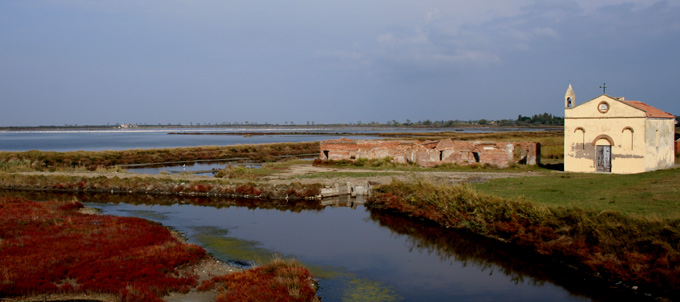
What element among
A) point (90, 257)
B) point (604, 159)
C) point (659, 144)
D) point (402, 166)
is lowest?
point (90, 257)

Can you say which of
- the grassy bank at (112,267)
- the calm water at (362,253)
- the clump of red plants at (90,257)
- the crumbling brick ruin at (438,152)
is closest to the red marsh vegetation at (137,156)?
the crumbling brick ruin at (438,152)

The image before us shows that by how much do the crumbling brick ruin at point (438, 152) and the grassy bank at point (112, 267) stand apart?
23395mm

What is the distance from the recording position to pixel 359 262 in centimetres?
1702

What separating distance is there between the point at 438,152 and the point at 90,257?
91.1 ft

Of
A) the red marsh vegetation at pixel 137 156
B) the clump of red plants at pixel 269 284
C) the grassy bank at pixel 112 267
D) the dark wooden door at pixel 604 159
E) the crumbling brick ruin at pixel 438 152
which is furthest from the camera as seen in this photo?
the red marsh vegetation at pixel 137 156

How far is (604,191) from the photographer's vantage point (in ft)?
74.8

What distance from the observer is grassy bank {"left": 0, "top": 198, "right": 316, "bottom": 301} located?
12570 mm

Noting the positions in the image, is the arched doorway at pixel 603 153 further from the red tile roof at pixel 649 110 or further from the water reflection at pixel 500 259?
the water reflection at pixel 500 259

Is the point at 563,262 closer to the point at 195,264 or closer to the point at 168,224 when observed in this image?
the point at 195,264

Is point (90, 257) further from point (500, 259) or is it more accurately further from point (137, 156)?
point (137, 156)

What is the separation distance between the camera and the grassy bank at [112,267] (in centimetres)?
1257

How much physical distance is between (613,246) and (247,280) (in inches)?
385

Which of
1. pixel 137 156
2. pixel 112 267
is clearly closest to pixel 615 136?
pixel 112 267

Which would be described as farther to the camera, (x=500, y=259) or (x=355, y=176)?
(x=355, y=176)
